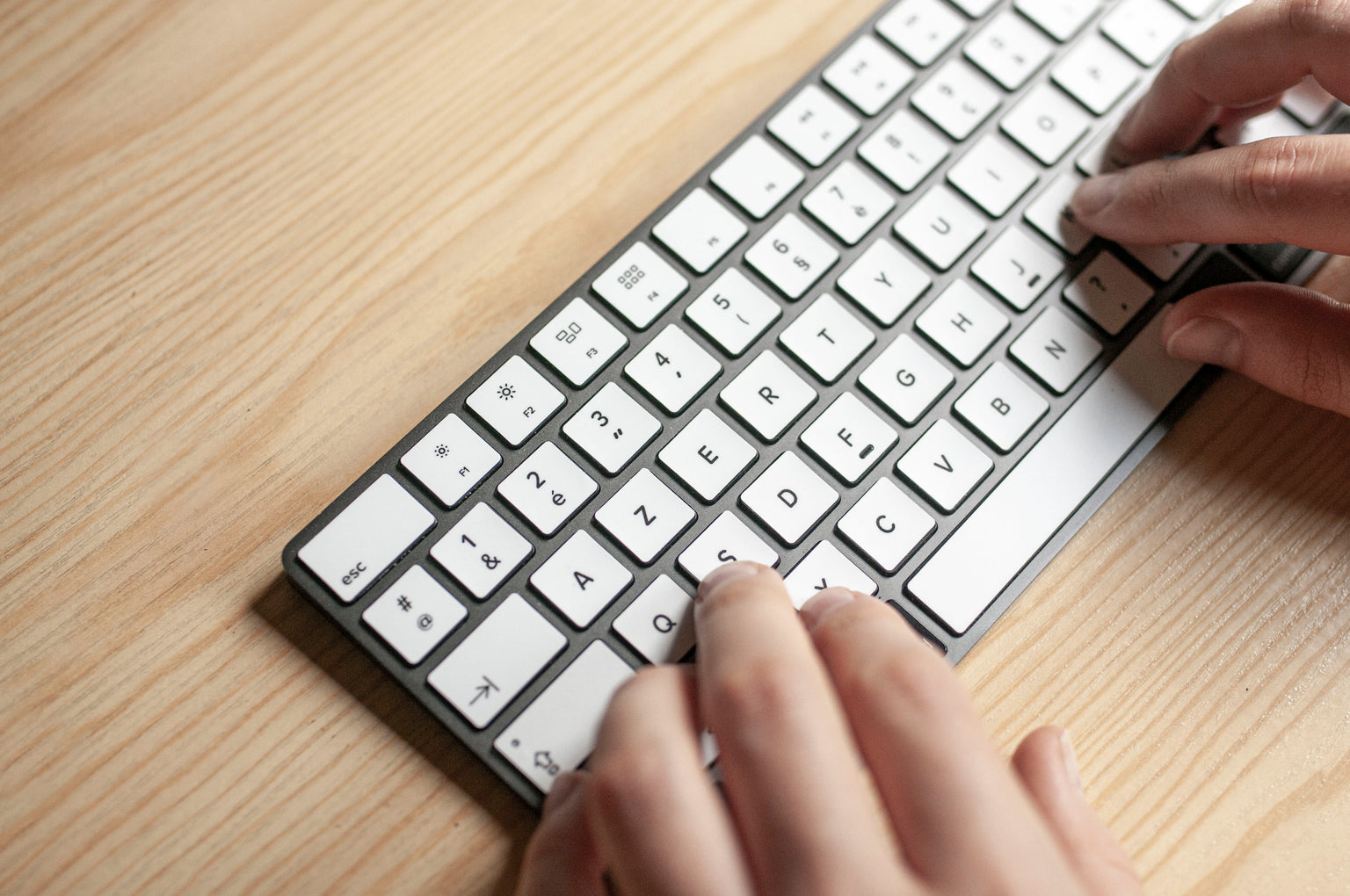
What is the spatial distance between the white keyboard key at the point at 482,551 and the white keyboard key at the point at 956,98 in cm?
27

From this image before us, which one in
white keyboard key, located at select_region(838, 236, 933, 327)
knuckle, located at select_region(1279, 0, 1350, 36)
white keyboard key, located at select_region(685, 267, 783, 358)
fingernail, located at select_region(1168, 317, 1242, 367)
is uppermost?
knuckle, located at select_region(1279, 0, 1350, 36)

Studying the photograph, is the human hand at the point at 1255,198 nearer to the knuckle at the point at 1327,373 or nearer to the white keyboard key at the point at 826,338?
the knuckle at the point at 1327,373

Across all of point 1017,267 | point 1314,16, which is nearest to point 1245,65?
point 1314,16

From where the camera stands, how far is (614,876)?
0.31 m

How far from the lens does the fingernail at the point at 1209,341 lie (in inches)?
15.6

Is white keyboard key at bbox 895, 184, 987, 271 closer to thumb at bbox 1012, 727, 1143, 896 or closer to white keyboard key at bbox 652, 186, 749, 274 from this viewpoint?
white keyboard key at bbox 652, 186, 749, 274

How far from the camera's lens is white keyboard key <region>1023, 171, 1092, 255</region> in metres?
0.42

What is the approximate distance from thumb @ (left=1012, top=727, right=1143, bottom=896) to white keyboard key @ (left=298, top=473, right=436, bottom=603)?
24 cm

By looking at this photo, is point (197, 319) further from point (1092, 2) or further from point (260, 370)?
point (1092, 2)

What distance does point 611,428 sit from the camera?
369 millimetres

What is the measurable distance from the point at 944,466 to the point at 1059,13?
240 millimetres

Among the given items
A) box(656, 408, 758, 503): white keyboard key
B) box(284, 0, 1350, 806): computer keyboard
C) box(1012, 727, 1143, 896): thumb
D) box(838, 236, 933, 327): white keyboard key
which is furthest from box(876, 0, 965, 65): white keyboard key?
box(1012, 727, 1143, 896): thumb

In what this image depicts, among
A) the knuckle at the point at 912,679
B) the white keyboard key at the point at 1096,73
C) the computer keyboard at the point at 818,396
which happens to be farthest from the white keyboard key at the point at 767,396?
the white keyboard key at the point at 1096,73

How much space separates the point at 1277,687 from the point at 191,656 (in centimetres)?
43
